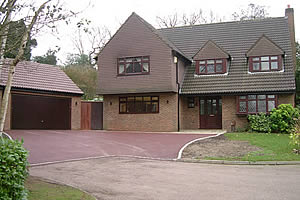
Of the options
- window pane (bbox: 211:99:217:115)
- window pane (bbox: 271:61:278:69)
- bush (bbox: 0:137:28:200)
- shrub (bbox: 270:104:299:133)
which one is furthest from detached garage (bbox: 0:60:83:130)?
bush (bbox: 0:137:28:200)

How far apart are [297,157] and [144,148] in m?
6.08

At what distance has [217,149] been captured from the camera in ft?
46.5

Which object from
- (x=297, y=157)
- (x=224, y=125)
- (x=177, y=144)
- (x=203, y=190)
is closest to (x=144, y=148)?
(x=177, y=144)

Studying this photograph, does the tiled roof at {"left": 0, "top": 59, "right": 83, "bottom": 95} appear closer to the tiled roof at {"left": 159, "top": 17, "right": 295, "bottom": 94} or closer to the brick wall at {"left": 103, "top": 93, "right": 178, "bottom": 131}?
the brick wall at {"left": 103, "top": 93, "right": 178, "bottom": 131}

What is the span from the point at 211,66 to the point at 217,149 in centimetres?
1127

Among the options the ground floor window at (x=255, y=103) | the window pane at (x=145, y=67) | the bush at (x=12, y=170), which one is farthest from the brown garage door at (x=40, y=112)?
the bush at (x=12, y=170)

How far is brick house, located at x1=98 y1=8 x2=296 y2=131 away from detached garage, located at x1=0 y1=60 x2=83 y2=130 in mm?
2552

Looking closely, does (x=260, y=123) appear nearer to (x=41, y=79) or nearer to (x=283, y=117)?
(x=283, y=117)

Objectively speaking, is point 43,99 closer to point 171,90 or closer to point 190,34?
point 171,90

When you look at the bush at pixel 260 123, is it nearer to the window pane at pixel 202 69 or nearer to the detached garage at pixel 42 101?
the window pane at pixel 202 69

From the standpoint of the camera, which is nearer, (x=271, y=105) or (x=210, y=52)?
(x=271, y=105)

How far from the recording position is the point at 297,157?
39.0 feet

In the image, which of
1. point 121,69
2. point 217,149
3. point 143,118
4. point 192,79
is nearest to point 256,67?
point 192,79

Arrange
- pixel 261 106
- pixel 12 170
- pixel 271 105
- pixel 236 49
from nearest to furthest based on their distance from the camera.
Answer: pixel 12 170 → pixel 271 105 → pixel 261 106 → pixel 236 49
